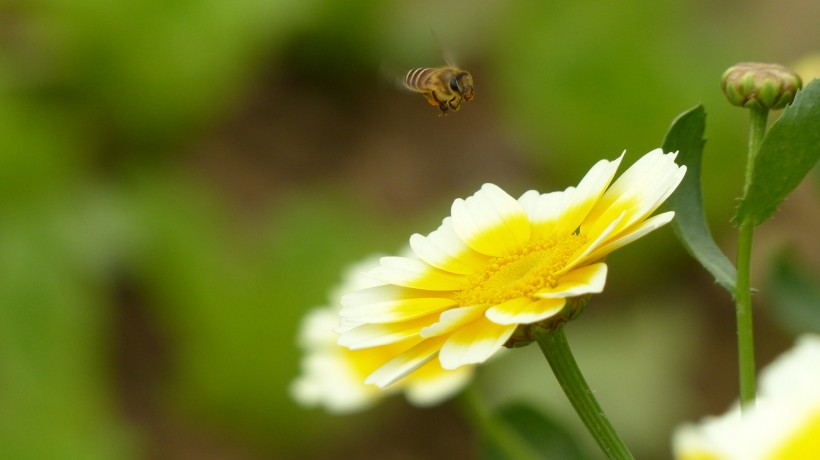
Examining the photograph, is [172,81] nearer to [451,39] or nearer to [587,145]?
[451,39]

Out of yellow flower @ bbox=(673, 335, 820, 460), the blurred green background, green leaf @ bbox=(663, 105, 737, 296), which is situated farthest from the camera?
the blurred green background

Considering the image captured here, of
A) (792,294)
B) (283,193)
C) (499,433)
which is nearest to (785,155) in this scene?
(499,433)

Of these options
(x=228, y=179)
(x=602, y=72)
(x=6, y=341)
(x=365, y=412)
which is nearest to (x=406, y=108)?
(x=228, y=179)

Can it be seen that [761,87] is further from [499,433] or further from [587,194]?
[499,433]

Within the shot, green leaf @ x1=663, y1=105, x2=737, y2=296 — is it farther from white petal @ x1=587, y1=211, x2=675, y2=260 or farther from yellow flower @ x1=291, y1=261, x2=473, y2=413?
yellow flower @ x1=291, y1=261, x2=473, y2=413

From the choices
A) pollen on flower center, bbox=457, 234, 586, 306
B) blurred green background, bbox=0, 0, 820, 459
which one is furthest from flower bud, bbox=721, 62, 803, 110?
blurred green background, bbox=0, 0, 820, 459

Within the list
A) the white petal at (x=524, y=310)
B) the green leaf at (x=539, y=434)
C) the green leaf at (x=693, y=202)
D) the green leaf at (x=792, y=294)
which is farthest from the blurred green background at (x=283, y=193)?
the white petal at (x=524, y=310)

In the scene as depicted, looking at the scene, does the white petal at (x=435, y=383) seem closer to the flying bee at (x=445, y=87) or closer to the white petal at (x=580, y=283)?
the flying bee at (x=445, y=87)
